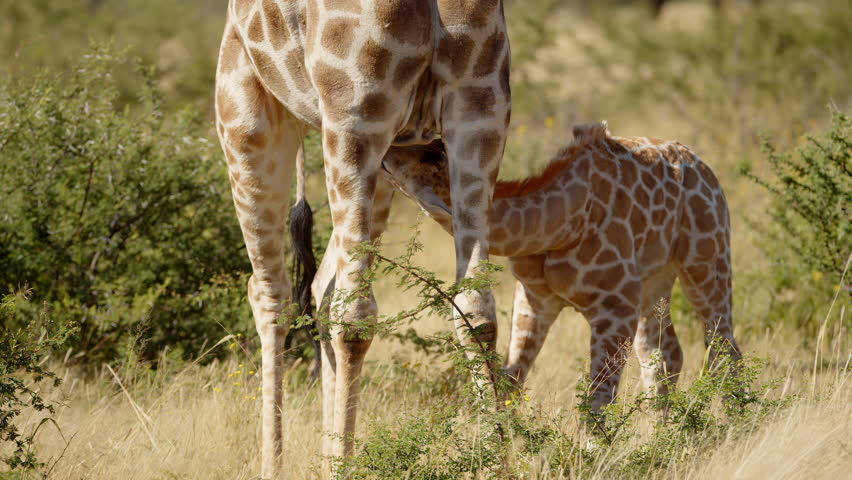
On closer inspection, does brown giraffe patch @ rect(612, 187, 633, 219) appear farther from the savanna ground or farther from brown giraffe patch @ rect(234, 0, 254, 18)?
brown giraffe patch @ rect(234, 0, 254, 18)

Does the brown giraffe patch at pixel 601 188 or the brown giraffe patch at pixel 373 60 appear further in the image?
the brown giraffe patch at pixel 601 188

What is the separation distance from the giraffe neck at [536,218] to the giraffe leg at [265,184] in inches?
40.8

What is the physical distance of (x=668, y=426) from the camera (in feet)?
12.6

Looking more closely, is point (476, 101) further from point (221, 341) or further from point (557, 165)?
point (221, 341)

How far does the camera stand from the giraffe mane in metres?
4.57

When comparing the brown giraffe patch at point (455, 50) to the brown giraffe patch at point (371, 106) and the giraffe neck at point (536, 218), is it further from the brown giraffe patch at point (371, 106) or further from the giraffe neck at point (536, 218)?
the giraffe neck at point (536, 218)

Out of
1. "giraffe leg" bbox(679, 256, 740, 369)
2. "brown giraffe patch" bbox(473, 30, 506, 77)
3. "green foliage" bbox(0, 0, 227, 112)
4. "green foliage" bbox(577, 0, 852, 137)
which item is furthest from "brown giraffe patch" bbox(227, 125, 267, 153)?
"green foliage" bbox(577, 0, 852, 137)

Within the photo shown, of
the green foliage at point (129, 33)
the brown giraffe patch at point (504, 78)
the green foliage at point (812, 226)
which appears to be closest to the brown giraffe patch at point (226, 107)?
the brown giraffe patch at point (504, 78)

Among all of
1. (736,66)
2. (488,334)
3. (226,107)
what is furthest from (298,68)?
(736,66)

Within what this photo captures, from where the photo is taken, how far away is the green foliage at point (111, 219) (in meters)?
5.65

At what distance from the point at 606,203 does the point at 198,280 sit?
9.44 ft

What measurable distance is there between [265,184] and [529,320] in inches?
68.2

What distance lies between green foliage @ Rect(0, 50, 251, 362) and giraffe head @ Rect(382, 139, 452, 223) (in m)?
2.11

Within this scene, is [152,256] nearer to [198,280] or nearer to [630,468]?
[198,280]
